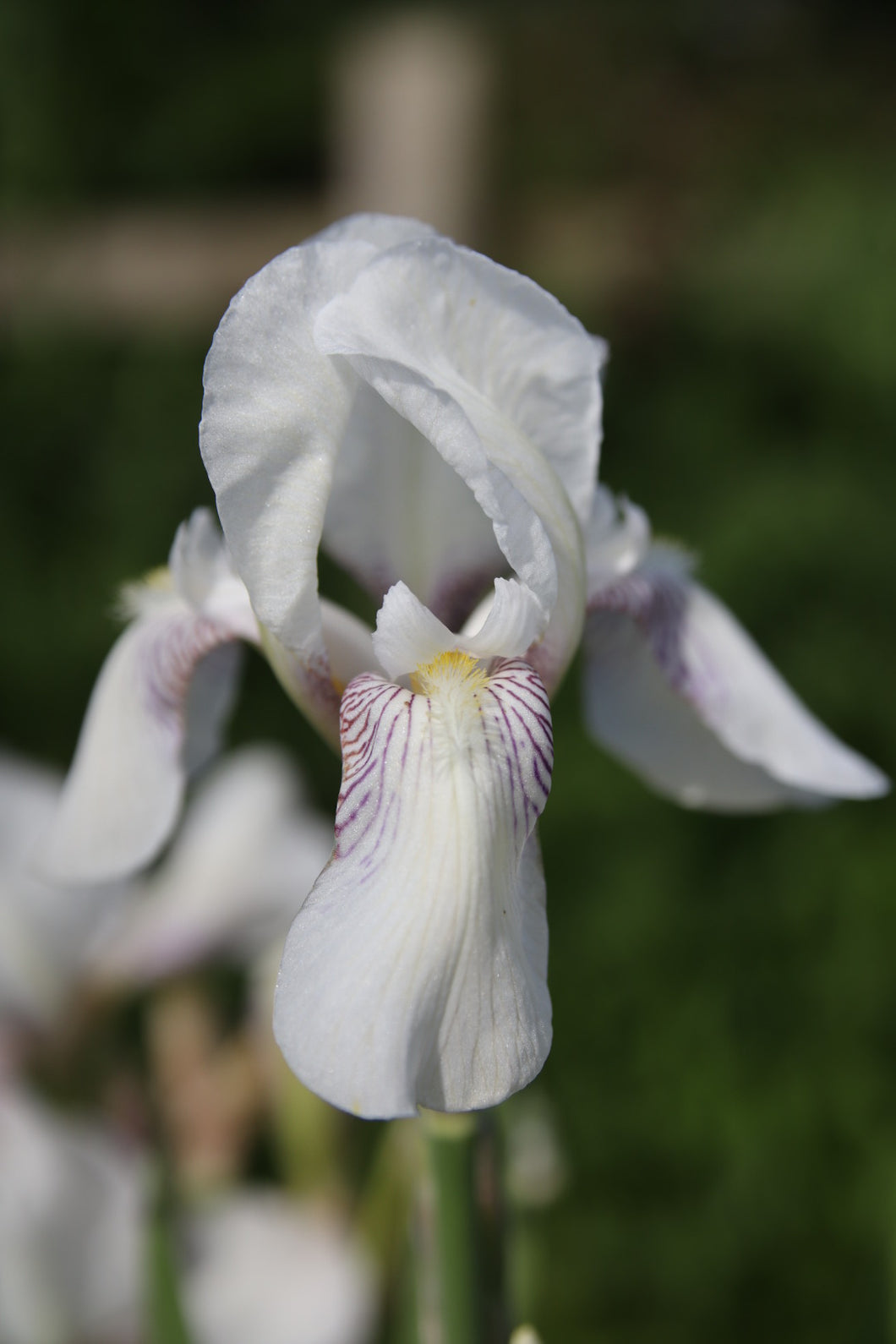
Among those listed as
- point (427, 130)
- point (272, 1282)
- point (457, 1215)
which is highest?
point (457, 1215)

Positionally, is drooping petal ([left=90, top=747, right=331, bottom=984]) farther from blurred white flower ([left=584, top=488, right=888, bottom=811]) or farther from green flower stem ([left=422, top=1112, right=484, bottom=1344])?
green flower stem ([left=422, top=1112, right=484, bottom=1344])

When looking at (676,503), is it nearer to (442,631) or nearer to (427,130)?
(427,130)

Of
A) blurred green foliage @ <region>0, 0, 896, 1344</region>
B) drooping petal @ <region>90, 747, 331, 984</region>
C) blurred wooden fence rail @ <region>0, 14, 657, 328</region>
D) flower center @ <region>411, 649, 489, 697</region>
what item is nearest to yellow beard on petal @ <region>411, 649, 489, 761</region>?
flower center @ <region>411, 649, 489, 697</region>

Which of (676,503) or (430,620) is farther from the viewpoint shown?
(676,503)

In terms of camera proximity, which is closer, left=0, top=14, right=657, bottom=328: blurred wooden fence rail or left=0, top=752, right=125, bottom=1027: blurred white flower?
left=0, top=752, right=125, bottom=1027: blurred white flower

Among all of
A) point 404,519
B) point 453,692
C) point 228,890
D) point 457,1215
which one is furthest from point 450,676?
point 228,890

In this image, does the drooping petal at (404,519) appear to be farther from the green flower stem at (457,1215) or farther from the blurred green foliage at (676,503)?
the blurred green foliage at (676,503)

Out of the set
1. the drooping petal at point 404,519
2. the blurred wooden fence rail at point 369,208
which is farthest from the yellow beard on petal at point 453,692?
the blurred wooden fence rail at point 369,208
